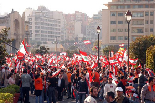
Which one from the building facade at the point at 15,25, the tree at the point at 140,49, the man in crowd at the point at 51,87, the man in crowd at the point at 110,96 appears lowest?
the man in crowd at the point at 51,87

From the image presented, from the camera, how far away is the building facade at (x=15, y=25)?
388 feet

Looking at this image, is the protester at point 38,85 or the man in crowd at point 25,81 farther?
the man in crowd at point 25,81

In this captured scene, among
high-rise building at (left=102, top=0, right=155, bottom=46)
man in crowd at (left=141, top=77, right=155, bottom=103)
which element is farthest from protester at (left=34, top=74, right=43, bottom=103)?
high-rise building at (left=102, top=0, right=155, bottom=46)

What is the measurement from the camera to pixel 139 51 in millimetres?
46250

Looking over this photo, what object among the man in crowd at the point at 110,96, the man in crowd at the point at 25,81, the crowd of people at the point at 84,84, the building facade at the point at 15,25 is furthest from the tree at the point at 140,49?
the building facade at the point at 15,25

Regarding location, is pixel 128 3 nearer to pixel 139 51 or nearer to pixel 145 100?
pixel 139 51

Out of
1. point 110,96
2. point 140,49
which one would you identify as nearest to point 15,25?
point 140,49

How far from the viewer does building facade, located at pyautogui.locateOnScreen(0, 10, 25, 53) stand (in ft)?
388

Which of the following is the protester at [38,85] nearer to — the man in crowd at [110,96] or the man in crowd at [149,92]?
the man in crowd at [149,92]

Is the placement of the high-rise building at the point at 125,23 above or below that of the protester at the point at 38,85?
above

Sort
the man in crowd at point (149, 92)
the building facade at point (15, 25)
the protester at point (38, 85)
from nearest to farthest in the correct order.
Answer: the man in crowd at point (149, 92) < the protester at point (38, 85) < the building facade at point (15, 25)

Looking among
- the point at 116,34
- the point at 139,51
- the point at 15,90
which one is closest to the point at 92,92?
the point at 15,90

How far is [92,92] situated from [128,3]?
337ft

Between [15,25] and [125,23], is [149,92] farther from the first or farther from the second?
[15,25]
